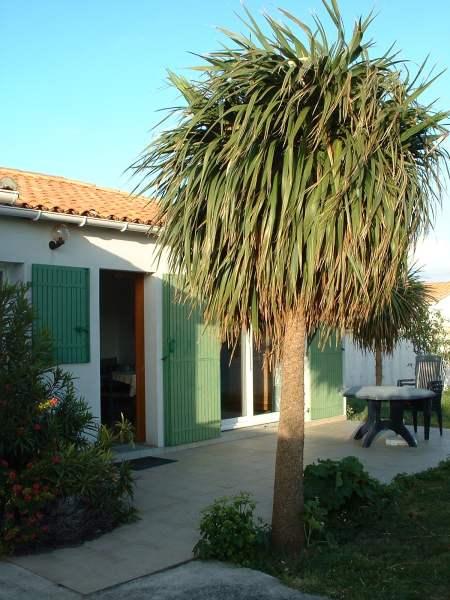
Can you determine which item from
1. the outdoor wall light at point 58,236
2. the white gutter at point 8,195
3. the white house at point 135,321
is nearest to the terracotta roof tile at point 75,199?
the white house at point 135,321

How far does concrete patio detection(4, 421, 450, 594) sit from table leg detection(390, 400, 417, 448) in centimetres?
14

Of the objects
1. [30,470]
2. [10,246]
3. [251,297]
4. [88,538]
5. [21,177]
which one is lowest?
[88,538]

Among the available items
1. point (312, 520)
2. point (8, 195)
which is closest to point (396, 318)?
point (312, 520)

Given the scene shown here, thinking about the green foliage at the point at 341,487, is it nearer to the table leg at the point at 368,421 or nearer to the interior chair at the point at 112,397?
the table leg at the point at 368,421

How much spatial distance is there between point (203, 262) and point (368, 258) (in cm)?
118

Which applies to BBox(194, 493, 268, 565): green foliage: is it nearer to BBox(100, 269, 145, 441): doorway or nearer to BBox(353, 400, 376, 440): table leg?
BBox(100, 269, 145, 441): doorway

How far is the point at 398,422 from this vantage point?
9328 mm

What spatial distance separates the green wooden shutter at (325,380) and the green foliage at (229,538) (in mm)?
6915

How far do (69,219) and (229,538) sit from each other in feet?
14.3

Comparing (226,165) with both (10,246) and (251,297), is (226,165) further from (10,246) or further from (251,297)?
(10,246)

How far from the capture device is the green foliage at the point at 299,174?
4.63 meters

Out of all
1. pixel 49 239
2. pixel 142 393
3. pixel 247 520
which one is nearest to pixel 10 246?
pixel 49 239

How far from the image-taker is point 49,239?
25.9 ft

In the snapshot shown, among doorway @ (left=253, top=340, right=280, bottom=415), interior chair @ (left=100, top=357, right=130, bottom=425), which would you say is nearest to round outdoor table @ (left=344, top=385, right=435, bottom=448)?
doorway @ (left=253, top=340, right=280, bottom=415)
